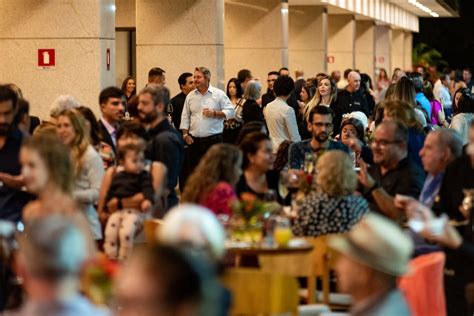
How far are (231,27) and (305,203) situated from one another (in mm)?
20566

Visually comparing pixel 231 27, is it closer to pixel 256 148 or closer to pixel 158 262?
pixel 256 148

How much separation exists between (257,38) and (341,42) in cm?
1495

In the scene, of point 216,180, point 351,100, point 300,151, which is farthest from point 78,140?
point 351,100

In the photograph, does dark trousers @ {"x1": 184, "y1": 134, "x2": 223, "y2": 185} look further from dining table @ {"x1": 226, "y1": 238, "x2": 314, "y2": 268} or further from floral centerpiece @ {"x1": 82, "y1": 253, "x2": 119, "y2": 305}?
floral centerpiece @ {"x1": 82, "y1": 253, "x2": 119, "y2": 305}

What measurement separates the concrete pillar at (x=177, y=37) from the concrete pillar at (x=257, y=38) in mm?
7471

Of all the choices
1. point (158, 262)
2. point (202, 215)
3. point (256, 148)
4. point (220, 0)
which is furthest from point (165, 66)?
point (158, 262)

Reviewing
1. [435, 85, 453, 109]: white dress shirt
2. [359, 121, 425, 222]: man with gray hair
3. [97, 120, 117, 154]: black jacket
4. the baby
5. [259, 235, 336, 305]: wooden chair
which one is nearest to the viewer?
[259, 235, 336, 305]: wooden chair

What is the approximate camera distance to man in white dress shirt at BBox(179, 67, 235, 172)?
57.0ft

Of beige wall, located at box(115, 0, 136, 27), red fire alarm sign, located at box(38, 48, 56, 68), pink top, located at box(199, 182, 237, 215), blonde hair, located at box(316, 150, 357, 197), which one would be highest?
beige wall, located at box(115, 0, 136, 27)

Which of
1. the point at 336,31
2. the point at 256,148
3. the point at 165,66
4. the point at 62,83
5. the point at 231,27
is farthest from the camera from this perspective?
the point at 336,31

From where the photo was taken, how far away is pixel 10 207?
33.4 ft

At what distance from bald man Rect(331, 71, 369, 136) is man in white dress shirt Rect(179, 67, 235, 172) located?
9.67 feet

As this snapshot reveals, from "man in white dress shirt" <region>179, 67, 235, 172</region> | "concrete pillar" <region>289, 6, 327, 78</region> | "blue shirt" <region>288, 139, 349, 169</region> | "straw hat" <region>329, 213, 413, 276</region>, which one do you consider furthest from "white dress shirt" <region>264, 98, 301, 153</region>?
"concrete pillar" <region>289, 6, 327, 78</region>

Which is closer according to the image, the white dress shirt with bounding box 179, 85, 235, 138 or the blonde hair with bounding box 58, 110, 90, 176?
the blonde hair with bounding box 58, 110, 90, 176
